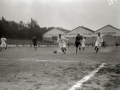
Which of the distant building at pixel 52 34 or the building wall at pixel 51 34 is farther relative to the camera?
the building wall at pixel 51 34

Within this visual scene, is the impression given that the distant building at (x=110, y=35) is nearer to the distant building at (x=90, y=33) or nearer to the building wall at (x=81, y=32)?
the distant building at (x=90, y=33)

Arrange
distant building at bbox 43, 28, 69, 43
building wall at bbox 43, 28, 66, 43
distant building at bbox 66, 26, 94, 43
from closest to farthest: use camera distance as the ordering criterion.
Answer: distant building at bbox 66, 26, 94, 43, distant building at bbox 43, 28, 69, 43, building wall at bbox 43, 28, 66, 43

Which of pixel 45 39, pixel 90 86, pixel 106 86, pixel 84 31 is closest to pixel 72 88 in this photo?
pixel 90 86

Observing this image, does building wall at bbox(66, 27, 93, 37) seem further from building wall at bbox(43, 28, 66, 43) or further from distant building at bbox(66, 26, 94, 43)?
building wall at bbox(43, 28, 66, 43)

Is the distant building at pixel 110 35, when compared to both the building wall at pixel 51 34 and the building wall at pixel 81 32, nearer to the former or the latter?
the building wall at pixel 81 32

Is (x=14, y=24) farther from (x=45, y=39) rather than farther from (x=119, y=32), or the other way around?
(x=119, y=32)

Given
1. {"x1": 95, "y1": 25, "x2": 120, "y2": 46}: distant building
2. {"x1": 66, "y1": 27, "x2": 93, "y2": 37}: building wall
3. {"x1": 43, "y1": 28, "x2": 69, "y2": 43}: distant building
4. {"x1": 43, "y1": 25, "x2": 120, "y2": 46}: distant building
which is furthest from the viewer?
{"x1": 43, "y1": 28, "x2": 69, "y2": 43}: distant building

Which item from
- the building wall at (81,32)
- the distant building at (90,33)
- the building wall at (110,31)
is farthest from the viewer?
the building wall at (81,32)

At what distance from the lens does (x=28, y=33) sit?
252 feet

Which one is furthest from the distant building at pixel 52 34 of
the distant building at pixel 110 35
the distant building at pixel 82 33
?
the distant building at pixel 110 35

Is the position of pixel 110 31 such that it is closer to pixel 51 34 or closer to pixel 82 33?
pixel 82 33

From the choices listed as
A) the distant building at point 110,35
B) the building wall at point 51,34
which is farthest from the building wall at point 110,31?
the building wall at point 51,34

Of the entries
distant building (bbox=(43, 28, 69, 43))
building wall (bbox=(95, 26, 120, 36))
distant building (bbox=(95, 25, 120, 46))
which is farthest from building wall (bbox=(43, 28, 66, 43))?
distant building (bbox=(95, 25, 120, 46))

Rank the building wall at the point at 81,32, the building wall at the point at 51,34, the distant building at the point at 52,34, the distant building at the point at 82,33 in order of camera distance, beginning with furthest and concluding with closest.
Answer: the building wall at the point at 51,34
the distant building at the point at 52,34
the building wall at the point at 81,32
the distant building at the point at 82,33
